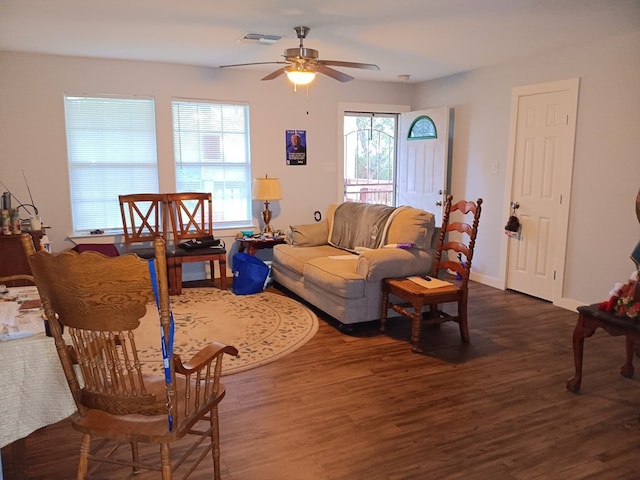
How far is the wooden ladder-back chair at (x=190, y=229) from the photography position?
Result: 4.90 metres

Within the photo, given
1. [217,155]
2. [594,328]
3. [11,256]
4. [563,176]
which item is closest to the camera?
[594,328]

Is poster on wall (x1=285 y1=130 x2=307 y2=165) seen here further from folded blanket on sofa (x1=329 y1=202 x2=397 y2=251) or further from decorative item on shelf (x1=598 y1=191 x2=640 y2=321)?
decorative item on shelf (x1=598 y1=191 x2=640 y2=321)

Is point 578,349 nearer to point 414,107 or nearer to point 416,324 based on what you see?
point 416,324

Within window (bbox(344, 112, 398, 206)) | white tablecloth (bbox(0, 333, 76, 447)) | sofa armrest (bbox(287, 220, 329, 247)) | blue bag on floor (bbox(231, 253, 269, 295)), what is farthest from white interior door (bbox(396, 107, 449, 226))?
white tablecloth (bbox(0, 333, 76, 447))

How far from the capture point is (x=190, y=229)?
541 centimetres

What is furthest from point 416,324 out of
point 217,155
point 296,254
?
point 217,155

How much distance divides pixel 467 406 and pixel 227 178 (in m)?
3.89

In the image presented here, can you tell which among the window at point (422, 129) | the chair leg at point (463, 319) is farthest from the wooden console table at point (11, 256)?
the window at point (422, 129)

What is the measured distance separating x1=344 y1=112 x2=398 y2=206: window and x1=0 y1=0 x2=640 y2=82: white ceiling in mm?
1485

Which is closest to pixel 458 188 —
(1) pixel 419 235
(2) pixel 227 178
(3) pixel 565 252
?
(3) pixel 565 252

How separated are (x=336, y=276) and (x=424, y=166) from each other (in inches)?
112

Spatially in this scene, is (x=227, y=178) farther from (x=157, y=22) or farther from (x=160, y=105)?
(x=157, y=22)

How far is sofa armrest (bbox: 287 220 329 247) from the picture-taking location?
16.8ft

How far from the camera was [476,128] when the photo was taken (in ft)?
18.2
